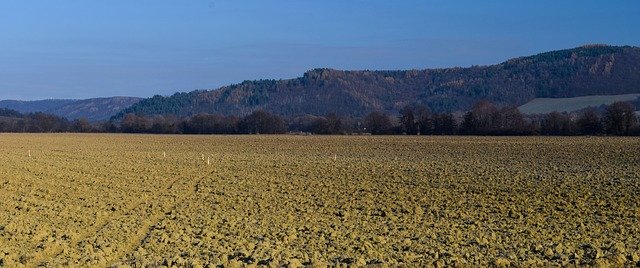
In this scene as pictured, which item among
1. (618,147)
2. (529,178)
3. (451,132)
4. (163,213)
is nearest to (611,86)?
(451,132)

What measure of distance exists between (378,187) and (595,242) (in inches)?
428

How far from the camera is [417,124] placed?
3620 inches

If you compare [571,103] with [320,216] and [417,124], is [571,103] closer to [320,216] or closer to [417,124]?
[417,124]

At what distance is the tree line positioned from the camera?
76.4 meters

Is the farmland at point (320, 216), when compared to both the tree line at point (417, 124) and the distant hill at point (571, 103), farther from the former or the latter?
the distant hill at point (571, 103)

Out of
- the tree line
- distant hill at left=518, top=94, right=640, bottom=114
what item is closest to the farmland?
the tree line

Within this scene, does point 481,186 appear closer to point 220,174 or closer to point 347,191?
point 347,191

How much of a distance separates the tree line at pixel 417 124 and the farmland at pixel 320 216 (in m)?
47.9

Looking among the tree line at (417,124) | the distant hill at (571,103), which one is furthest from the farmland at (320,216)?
the distant hill at (571,103)

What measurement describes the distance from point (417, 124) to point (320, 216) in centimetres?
7595

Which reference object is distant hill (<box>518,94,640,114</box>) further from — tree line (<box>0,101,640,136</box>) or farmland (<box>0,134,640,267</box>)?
farmland (<box>0,134,640,267</box>)

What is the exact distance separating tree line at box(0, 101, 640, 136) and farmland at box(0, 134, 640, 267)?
4788 cm

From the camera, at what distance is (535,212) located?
17375 mm

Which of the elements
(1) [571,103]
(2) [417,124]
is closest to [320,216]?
(2) [417,124]
